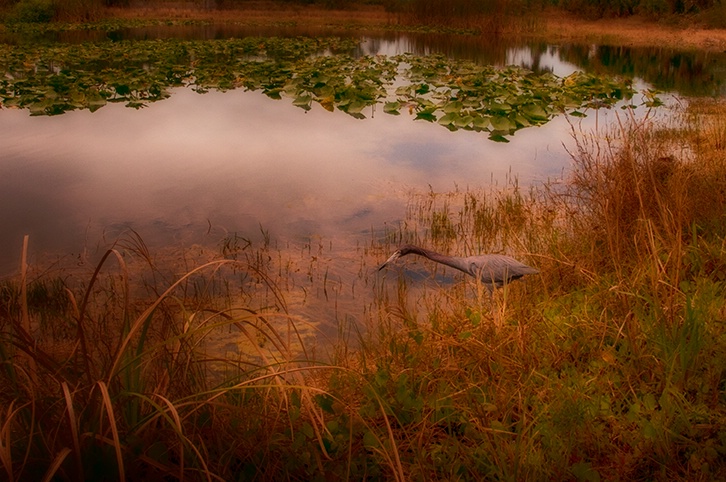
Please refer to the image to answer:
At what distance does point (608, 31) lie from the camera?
Result: 26.4 meters

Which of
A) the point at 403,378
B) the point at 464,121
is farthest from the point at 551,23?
the point at 403,378

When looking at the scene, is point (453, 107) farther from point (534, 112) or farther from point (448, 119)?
point (534, 112)

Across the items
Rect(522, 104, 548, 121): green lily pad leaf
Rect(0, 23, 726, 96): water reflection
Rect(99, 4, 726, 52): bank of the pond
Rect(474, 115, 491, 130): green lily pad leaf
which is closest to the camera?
Rect(474, 115, 491, 130): green lily pad leaf

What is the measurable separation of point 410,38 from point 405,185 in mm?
17505

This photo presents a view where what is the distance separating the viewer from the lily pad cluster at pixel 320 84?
28.6 ft

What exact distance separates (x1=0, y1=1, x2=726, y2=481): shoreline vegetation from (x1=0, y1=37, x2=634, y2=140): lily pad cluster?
16.6 feet

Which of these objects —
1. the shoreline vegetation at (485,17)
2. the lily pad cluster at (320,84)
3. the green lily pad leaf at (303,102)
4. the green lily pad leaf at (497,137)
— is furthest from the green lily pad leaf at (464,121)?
the shoreline vegetation at (485,17)

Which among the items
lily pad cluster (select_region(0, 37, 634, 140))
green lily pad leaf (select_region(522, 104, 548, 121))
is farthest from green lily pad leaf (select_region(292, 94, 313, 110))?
green lily pad leaf (select_region(522, 104, 548, 121))

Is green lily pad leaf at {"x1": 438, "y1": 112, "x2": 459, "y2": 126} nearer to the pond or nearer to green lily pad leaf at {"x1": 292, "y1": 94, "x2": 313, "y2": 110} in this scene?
the pond

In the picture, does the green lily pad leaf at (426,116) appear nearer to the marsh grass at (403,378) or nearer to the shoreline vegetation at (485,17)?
the marsh grass at (403,378)

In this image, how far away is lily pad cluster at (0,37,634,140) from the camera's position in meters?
8.71

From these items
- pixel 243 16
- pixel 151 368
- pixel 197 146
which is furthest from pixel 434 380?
pixel 243 16

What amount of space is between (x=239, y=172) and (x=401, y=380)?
430cm

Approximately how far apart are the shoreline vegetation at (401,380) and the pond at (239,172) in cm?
61
